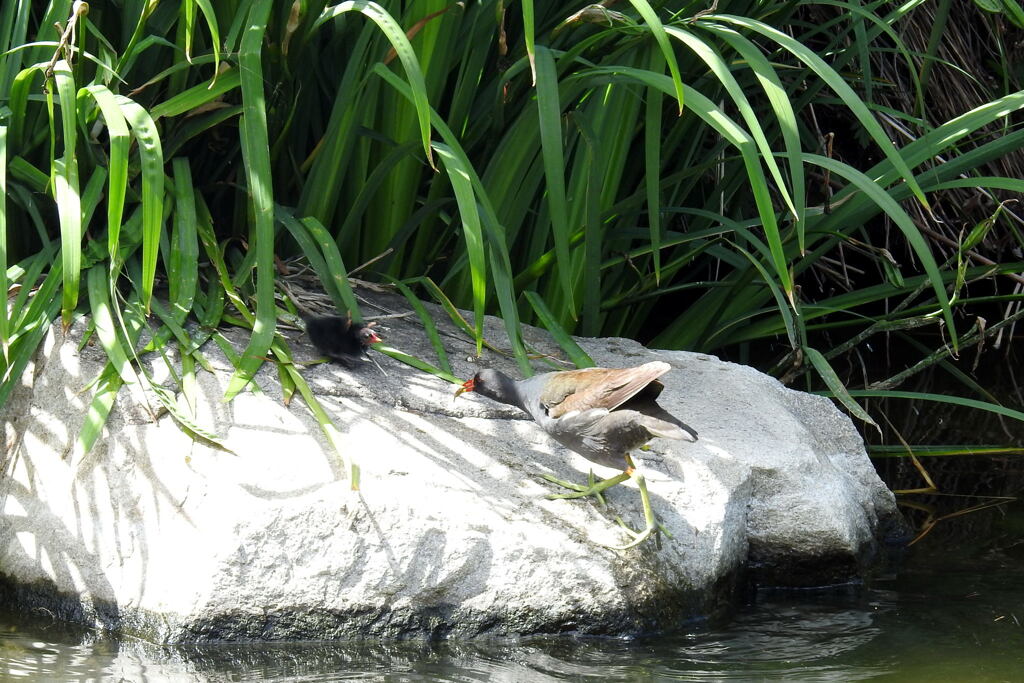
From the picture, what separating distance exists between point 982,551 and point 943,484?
2.05 feet

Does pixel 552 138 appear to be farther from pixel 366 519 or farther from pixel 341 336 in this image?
pixel 366 519

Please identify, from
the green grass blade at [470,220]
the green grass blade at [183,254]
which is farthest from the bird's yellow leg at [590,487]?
the green grass blade at [183,254]

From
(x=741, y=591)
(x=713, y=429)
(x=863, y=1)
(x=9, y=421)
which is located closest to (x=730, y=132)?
(x=713, y=429)

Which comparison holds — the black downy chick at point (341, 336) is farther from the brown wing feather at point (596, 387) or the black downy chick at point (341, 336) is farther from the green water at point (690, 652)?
the green water at point (690, 652)

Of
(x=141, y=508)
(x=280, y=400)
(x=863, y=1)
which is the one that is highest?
(x=863, y=1)

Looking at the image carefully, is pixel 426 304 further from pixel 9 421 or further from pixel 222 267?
pixel 9 421

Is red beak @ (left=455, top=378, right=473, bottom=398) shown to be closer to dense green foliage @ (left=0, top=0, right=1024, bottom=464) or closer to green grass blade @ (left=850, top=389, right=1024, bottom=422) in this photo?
dense green foliage @ (left=0, top=0, right=1024, bottom=464)

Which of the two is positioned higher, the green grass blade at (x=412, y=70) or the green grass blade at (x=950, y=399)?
the green grass blade at (x=412, y=70)


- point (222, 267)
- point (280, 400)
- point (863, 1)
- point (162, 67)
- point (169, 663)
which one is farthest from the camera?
point (863, 1)

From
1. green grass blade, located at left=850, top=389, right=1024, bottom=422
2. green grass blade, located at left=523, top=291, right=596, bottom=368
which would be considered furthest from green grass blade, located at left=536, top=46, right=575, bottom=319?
green grass blade, located at left=850, top=389, right=1024, bottom=422

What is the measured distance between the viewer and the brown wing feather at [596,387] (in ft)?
8.63

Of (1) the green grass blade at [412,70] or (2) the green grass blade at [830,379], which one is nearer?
(1) the green grass blade at [412,70]

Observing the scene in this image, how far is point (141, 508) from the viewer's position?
8.18ft

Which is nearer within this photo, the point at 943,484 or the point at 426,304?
the point at 426,304
